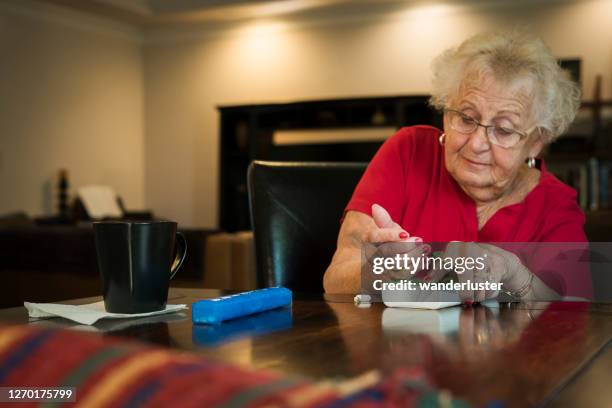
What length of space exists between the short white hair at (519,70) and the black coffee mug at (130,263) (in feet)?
2.90

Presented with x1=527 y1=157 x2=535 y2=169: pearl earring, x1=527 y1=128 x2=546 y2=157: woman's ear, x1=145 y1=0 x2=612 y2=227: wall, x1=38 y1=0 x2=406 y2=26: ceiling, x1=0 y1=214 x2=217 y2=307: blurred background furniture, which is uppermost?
x1=38 y1=0 x2=406 y2=26: ceiling

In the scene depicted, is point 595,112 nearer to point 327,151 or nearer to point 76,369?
point 327,151

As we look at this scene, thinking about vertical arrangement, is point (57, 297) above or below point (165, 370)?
below

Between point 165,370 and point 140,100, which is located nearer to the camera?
point 165,370

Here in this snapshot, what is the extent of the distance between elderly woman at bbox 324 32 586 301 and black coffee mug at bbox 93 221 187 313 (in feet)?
1.97

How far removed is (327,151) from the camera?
Result: 21.6 feet

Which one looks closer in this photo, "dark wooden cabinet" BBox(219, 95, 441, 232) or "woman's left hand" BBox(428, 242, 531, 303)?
"woman's left hand" BBox(428, 242, 531, 303)

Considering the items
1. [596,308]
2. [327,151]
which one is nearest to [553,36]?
[327,151]

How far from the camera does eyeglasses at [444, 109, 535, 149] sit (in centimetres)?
151

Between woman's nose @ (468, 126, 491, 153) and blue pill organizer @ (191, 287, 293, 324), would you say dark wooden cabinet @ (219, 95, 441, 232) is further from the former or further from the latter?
blue pill organizer @ (191, 287, 293, 324)

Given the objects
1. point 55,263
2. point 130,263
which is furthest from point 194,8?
point 130,263

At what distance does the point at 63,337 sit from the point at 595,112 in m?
5.92

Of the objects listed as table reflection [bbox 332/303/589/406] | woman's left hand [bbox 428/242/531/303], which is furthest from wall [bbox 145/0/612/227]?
table reflection [bbox 332/303/589/406]

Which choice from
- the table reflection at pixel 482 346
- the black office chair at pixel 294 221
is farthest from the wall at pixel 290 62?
the table reflection at pixel 482 346
